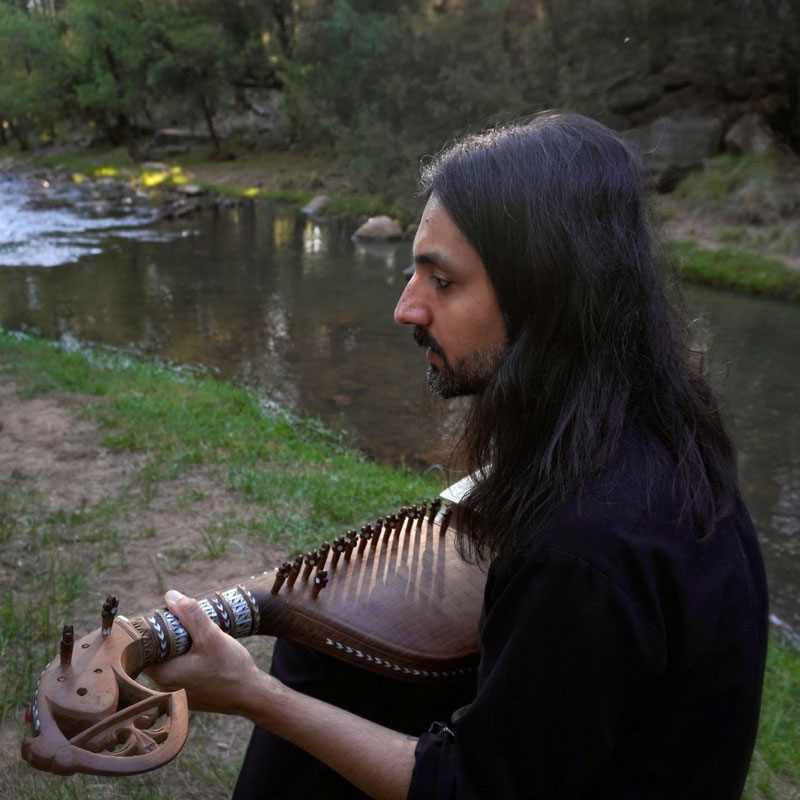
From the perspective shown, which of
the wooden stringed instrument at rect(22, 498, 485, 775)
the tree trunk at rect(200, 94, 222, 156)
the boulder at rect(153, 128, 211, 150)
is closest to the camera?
the wooden stringed instrument at rect(22, 498, 485, 775)

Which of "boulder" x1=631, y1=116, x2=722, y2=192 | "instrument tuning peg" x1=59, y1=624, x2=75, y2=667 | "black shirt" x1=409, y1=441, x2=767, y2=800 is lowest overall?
"boulder" x1=631, y1=116, x2=722, y2=192

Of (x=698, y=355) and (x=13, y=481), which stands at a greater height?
(x=698, y=355)

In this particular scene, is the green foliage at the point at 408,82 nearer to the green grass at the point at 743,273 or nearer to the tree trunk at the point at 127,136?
the green grass at the point at 743,273

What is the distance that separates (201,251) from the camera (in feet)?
52.4

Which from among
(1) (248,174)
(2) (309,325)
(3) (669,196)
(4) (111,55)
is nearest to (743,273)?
(3) (669,196)

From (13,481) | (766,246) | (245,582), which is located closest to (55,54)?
(766,246)

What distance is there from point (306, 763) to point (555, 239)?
1.27 meters

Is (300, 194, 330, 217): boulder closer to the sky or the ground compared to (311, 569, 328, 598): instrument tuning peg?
closer to the ground

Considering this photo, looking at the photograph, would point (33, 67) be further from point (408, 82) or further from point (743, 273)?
point (743, 273)

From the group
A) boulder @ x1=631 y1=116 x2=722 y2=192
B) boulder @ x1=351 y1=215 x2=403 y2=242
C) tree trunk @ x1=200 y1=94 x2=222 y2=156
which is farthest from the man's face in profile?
tree trunk @ x1=200 y1=94 x2=222 y2=156

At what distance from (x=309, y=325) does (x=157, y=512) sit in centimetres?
662

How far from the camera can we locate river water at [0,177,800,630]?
7.04 m

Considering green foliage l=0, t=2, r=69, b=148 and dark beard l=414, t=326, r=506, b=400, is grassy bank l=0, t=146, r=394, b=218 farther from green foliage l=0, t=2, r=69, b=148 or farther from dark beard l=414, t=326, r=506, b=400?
dark beard l=414, t=326, r=506, b=400

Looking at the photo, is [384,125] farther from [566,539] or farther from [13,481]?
[566,539]
